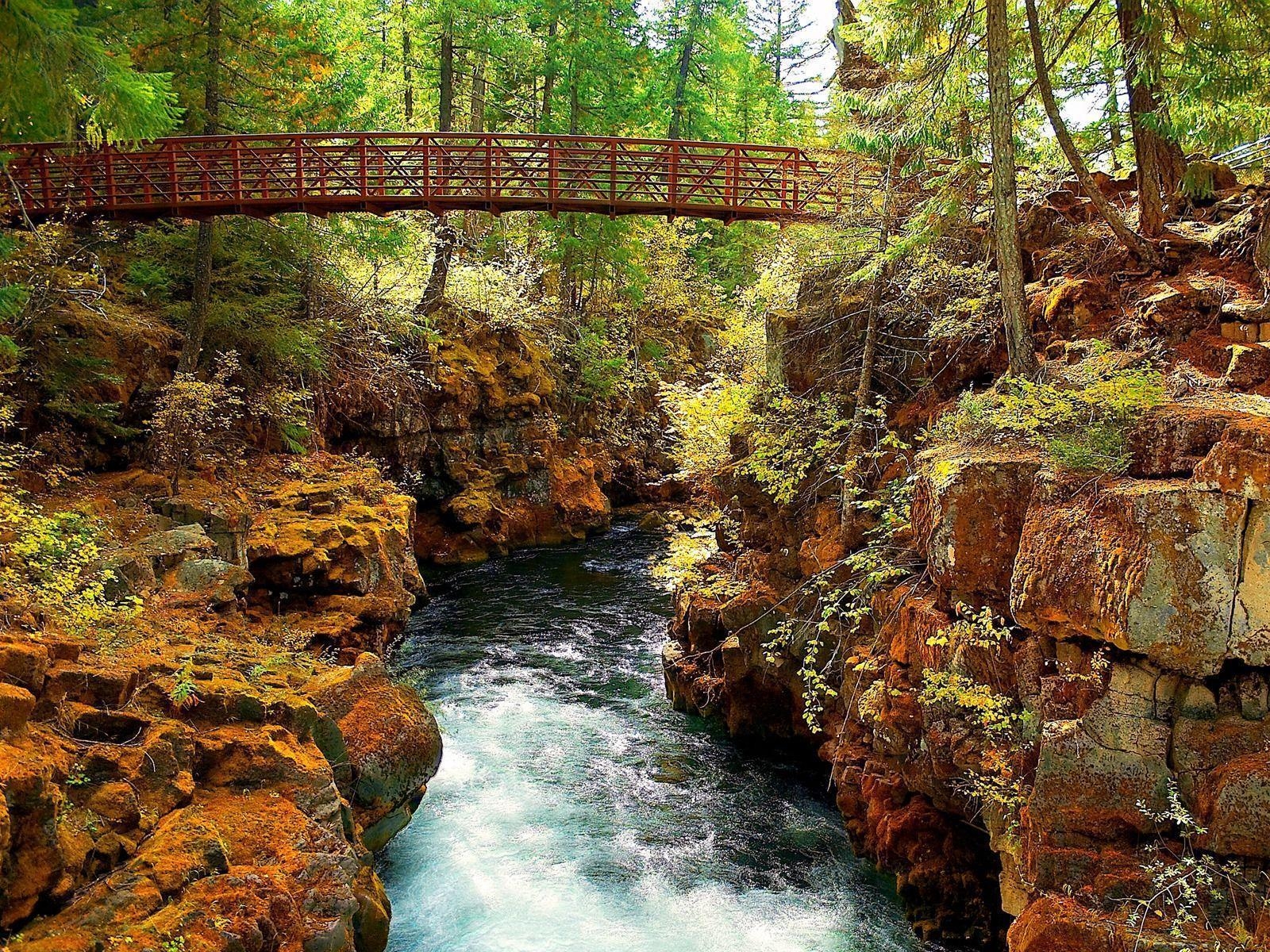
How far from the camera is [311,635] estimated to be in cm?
1166

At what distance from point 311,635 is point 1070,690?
9.34 metres

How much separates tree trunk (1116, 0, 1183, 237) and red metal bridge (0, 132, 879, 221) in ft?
12.0

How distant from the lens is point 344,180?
48.3ft

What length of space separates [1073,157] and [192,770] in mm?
10908

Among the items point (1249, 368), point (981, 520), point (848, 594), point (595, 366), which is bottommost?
point (848, 594)

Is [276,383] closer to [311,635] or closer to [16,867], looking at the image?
[311,635]

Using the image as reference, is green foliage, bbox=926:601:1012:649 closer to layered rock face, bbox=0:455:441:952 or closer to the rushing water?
the rushing water

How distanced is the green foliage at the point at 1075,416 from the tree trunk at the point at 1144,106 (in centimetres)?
363

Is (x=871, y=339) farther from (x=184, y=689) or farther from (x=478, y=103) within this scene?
(x=478, y=103)

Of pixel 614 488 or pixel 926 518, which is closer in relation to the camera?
pixel 926 518

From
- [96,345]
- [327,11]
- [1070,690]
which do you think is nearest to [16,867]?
[1070,690]

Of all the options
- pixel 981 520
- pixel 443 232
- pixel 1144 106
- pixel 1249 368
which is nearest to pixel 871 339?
pixel 1144 106

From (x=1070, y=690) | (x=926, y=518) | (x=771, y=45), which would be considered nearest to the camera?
(x=1070, y=690)

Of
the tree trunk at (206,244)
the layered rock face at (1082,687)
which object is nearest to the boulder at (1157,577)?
the layered rock face at (1082,687)
